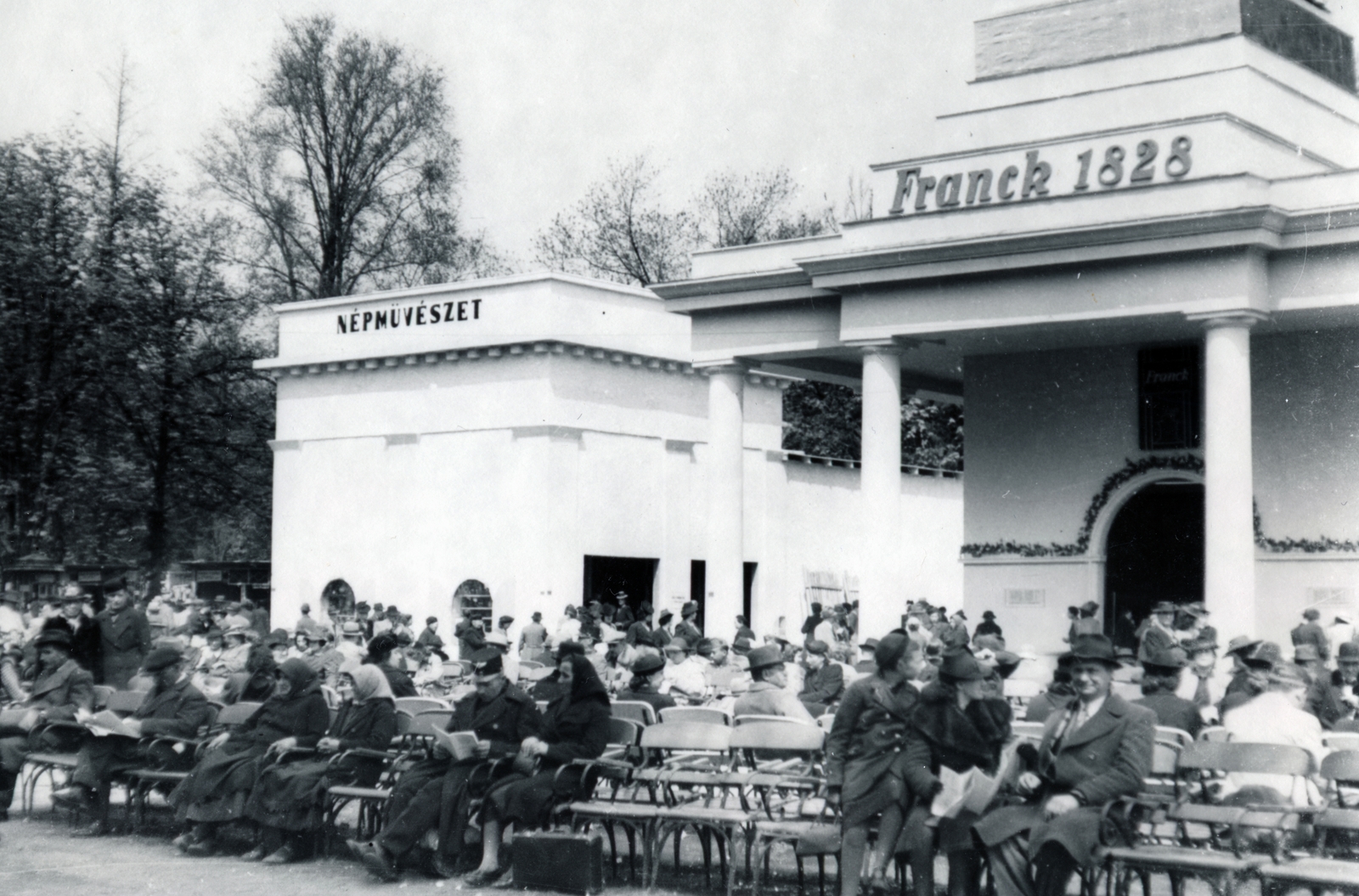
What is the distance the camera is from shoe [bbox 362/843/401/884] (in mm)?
10852

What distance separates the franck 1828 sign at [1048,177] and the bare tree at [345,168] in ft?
80.9

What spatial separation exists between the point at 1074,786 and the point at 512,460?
2331cm

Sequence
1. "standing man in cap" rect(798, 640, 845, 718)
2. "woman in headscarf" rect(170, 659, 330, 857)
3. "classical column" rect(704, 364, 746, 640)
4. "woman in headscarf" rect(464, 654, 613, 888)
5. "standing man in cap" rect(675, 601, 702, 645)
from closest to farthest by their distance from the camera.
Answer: "woman in headscarf" rect(464, 654, 613, 888)
"woman in headscarf" rect(170, 659, 330, 857)
"standing man in cap" rect(798, 640, 845, 718)
"standing man in cap" rect(675, 601, 702, 645)
"classical column" rect(704, 364, 746, 640)

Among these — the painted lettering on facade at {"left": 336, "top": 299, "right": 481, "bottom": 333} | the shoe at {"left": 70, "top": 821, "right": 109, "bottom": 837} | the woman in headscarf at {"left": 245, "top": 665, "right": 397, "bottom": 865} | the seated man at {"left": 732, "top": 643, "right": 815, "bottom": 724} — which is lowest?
the shoe at {"left": 70, "top": 821, "right": 109, "bottom": 837}

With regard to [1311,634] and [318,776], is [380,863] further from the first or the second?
[1311,634]

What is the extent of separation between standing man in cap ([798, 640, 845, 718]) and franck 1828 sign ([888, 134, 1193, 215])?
835 cm

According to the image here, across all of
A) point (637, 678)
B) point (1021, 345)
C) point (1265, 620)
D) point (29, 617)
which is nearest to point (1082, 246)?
point (1021, 345)

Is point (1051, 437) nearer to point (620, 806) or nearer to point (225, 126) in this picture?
point (620, 806)

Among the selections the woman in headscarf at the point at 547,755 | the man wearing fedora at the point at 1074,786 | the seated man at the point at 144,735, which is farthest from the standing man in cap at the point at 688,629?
the man wearing fedora at the point at 1074,786

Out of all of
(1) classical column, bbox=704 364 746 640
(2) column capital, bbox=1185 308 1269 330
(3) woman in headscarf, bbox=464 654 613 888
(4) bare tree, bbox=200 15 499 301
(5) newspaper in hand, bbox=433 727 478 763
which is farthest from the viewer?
(4) bare tree, bbox=200 15 499 301

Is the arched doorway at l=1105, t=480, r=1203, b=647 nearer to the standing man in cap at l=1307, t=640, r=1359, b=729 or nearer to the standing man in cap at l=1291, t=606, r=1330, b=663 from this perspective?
the standing man in cap at l=1291, t=606, r=1330, b=663

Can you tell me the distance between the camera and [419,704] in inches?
527

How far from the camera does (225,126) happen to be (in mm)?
44781

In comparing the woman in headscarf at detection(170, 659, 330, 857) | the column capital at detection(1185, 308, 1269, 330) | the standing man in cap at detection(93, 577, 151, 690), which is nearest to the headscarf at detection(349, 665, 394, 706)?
the woman in headscarf at detection(170, 659, 330, 857)
